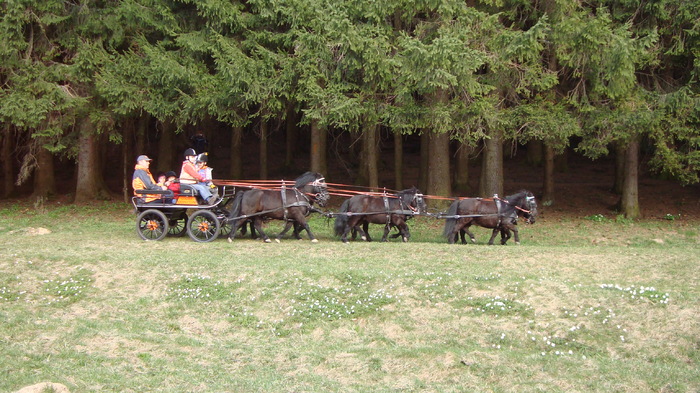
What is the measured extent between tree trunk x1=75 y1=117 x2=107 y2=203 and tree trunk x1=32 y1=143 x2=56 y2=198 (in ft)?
5.23

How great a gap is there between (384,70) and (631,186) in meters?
8.67

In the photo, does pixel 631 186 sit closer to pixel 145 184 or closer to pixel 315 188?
pixel 315 188

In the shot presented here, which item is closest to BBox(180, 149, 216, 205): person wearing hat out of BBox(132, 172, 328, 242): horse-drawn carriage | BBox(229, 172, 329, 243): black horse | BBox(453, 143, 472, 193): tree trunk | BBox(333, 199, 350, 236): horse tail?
BBox(132, 172, 328, 242): horse-drawn carriage

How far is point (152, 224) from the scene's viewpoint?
1495 centimetres

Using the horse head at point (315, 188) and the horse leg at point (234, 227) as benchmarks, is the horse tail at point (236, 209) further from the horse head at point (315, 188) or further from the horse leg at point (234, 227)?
the horse head at point (315, 188)

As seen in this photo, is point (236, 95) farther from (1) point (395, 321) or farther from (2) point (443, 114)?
(1) point (395, 321)

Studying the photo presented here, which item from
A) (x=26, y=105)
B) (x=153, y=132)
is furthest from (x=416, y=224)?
(x=153, y=132)

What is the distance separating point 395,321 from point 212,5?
39.5 feet

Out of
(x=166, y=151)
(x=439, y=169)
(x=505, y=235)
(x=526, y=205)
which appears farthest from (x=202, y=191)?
(x=166, y=151)

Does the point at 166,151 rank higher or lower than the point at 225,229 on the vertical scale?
higher

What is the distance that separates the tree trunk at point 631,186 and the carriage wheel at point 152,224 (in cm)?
Result: 1355

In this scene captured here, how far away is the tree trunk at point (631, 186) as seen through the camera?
20.1 meters

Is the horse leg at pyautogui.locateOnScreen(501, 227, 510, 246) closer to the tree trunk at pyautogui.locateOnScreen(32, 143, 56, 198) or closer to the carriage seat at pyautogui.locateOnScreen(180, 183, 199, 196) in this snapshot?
the carriage seat at pyautogui.locateOnScreen(180, 183, 199, 196)

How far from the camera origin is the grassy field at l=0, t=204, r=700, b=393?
8.73m
